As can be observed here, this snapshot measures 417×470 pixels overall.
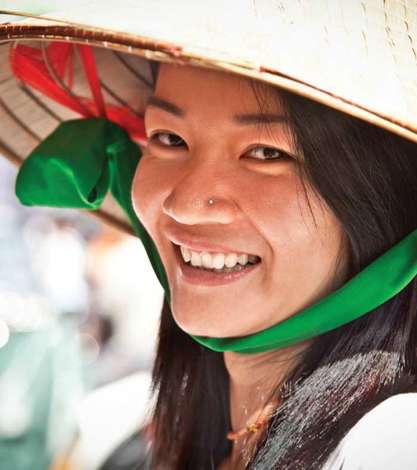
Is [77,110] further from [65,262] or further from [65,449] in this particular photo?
[65,262]

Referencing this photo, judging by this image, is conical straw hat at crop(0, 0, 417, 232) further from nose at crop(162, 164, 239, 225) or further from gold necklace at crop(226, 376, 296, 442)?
gold necklace at crop(226, 376, 296, 442)

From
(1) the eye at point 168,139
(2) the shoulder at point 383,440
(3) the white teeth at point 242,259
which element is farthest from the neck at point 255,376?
(1) the eye at point 168,139

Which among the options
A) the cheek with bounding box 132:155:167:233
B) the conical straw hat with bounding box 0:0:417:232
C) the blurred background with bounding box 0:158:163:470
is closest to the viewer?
the conical straw hat with bounding box 0:0:417:232

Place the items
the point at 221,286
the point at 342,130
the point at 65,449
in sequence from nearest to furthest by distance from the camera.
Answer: the point at 342,130 < the point at 221,286 < the point at 65,449

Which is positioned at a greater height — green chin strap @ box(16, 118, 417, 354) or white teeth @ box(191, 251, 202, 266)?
white teeth @ box(191, 251, 202, 266)

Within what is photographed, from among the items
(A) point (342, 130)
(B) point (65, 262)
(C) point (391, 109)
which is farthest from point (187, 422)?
(B) point (65, 262)

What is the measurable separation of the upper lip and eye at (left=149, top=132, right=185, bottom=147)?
194mm

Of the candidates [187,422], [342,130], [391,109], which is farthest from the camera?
[187,422]

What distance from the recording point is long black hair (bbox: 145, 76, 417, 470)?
4.46 feet

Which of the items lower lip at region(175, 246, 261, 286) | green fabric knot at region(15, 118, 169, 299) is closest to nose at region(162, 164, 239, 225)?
lower lip at region(175, 246, 261, 286)

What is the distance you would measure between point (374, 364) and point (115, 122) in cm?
93

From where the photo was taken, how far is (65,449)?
8.61ft

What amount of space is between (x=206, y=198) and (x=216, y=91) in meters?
0.19

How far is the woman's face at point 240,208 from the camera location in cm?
141
